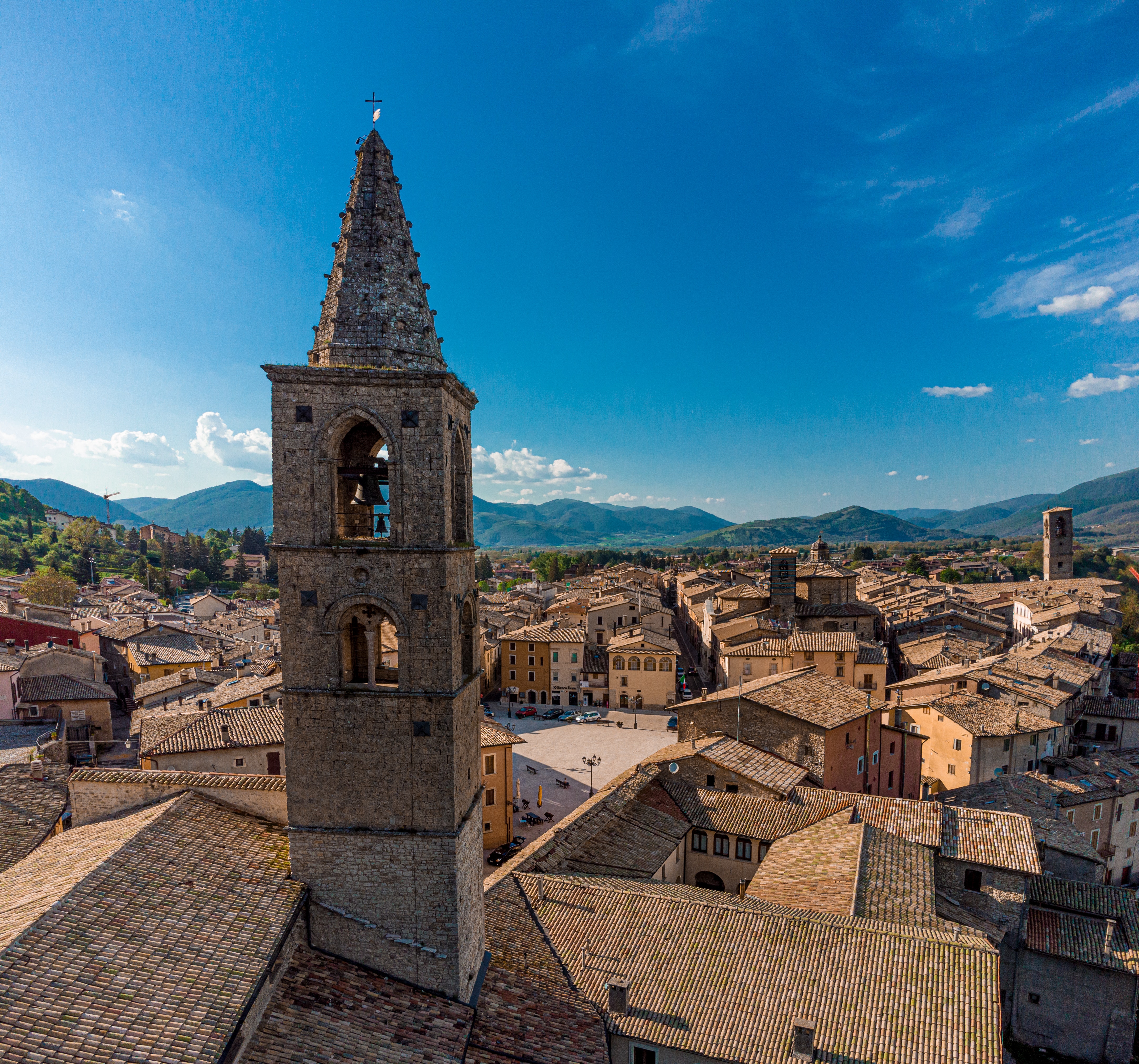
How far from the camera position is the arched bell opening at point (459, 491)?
13.7 meters

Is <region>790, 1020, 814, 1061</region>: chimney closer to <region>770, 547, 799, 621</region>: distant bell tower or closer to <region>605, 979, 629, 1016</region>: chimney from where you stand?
<region>605, 979, 629, 1016</region>: chimney

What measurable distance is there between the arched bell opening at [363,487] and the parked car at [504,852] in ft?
73.7

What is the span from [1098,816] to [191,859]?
133 feet

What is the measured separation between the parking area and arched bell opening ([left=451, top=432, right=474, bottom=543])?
21.7 meters

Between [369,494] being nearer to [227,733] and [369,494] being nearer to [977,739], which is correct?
[227,733]

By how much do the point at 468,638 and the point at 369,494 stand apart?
3.99m

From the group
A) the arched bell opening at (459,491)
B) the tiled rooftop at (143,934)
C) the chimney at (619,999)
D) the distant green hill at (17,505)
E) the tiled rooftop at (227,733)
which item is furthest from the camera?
the distant green hill at (17,505)

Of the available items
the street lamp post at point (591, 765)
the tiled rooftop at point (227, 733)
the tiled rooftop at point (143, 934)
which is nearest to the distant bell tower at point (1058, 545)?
the street lamp post at point (591, 765)

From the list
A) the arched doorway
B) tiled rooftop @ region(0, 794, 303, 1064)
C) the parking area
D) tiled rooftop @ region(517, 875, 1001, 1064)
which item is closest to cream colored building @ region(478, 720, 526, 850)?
the parking area

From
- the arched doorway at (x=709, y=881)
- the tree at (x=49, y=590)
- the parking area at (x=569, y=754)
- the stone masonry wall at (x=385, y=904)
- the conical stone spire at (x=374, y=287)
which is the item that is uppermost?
the conical stone spire at (x=374, y=287)

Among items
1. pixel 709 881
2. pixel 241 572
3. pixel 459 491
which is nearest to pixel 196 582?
pixel 241 572

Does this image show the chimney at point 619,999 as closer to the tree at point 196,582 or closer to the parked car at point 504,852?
the parked car at point 504,852

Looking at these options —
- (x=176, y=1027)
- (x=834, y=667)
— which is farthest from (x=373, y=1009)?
(x=834, y=667)

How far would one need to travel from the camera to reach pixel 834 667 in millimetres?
46812
